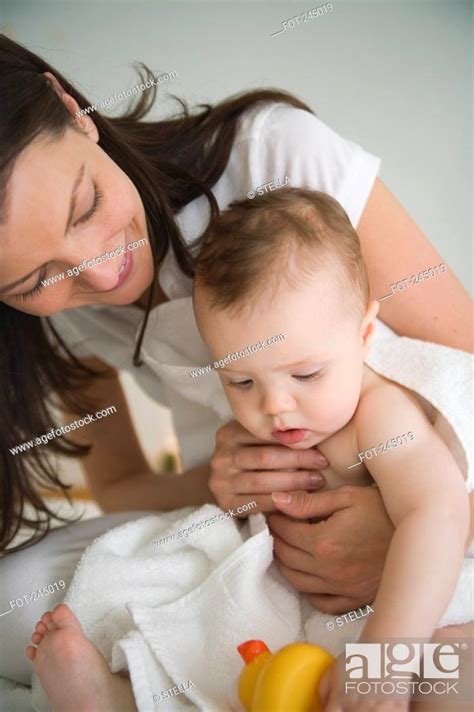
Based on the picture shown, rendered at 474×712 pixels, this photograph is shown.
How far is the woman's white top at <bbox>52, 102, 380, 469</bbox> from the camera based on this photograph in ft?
3.36

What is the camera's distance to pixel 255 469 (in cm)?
97

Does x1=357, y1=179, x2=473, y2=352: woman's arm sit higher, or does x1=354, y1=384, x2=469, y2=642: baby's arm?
x1=357, y1=179, x2=473, y2=352: woman's arm

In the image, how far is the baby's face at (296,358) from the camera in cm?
80

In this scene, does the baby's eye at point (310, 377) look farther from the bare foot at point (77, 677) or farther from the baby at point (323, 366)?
the bare foot at point (77, 677)

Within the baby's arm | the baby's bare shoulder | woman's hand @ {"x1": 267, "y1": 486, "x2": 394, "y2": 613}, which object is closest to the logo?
the baby's arm

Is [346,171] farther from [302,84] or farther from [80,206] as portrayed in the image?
[302,84]

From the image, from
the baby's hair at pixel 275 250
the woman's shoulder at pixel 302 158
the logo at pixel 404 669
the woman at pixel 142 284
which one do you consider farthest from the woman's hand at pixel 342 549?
the woman's shoulder at pixel 302 158

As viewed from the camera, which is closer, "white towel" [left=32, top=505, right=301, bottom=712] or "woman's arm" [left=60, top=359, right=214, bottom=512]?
"white towel" [left=32, top=505, right=301, bottom=712]

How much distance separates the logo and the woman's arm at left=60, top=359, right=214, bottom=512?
1.99ft

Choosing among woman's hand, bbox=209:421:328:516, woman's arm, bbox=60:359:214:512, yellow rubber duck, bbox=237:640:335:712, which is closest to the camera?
yellow rubber duck, bbox=237:640:335:712

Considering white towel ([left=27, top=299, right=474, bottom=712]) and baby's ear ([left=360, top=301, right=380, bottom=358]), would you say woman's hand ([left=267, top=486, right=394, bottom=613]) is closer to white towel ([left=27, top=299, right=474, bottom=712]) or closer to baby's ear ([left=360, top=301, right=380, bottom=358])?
white towel ([left=27, top=299, right=474, bottom=712])

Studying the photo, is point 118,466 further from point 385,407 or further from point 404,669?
point 404,669

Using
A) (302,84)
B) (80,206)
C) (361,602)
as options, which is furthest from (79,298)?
(302,84)

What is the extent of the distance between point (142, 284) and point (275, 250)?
274 mm
